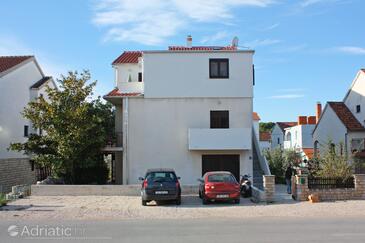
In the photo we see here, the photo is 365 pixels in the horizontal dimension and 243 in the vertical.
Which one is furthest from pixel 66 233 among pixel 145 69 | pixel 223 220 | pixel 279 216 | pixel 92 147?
pixel 145 69

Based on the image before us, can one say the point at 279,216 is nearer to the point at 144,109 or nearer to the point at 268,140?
the point at 144,109

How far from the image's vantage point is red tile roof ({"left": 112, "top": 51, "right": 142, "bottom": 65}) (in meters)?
31.9

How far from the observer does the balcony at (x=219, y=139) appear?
2627 centimetres

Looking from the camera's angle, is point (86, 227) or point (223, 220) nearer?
point (86, 227)

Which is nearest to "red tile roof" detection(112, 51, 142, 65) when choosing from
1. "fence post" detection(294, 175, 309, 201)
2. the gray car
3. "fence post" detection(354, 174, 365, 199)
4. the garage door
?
the garage door

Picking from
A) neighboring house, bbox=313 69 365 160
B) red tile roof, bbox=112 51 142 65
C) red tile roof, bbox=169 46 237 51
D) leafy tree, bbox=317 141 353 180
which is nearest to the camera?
leafy tree, bbox=317 141 353 180

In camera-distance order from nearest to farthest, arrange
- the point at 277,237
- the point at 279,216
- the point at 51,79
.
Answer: the point at 277,237, the point at 279,216, the point at 51,79

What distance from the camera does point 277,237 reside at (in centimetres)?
1040

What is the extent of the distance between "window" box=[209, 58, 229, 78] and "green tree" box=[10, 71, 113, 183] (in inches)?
289

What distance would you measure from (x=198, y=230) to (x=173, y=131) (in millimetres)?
15604

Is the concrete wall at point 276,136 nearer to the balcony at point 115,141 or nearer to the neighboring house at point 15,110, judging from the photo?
the neighboring house at point 15,110

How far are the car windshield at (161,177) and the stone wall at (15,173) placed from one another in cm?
Result: 1437

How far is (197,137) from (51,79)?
17.6 metres

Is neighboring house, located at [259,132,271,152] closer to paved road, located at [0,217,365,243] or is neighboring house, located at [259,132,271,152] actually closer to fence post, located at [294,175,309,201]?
fence post, located at [294,175,309,201]
